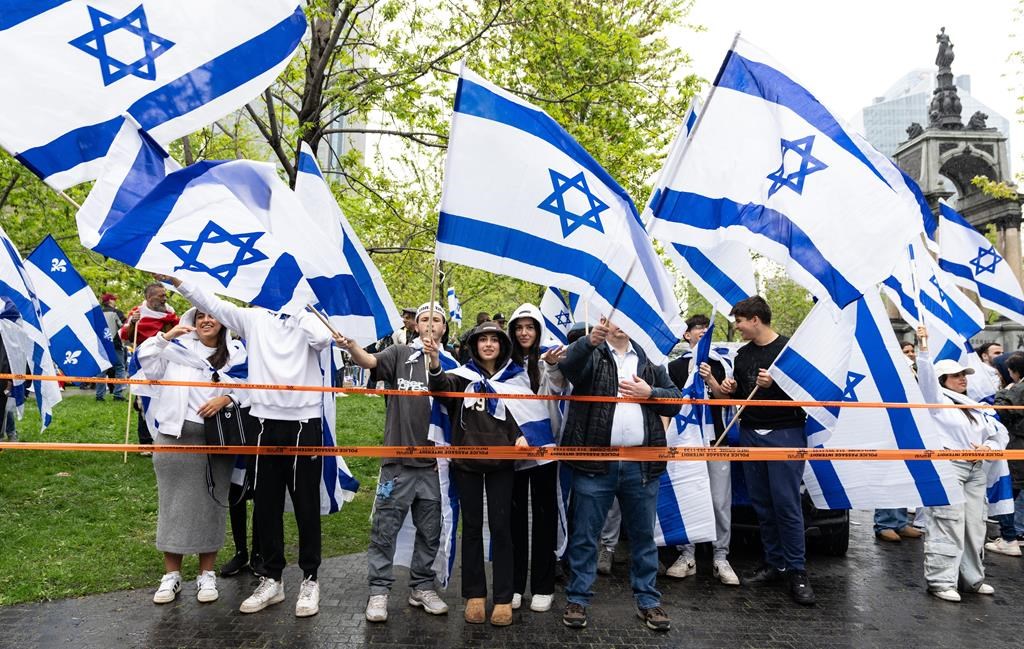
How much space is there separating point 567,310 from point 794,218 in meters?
3.81

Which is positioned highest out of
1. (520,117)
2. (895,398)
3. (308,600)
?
(520,117)

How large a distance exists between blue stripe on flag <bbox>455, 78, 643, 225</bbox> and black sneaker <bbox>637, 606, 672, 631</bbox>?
2.61 m

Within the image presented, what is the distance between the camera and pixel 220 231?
413 cm

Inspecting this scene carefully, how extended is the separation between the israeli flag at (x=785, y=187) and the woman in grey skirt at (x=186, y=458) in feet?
11.0

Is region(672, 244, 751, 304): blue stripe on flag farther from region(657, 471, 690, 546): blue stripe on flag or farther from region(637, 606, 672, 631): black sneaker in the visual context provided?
region(637, 606, 672, 631): black sneaker

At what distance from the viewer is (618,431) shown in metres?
4.91

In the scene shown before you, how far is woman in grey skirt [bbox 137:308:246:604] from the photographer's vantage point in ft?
16.6

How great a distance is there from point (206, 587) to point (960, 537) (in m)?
5.75

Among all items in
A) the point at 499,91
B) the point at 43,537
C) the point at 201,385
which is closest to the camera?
the point at 499,91

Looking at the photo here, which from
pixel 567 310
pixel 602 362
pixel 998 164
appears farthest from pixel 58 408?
pixel 998 164

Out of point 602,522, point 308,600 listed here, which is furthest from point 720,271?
point 308,600

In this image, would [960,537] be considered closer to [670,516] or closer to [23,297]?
[670,516]

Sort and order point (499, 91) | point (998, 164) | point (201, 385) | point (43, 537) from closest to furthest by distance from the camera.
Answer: point (499, 91) → point (201, 385) → point (43, 537) → point (998, 164)

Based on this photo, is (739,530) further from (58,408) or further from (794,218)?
(58,408)
